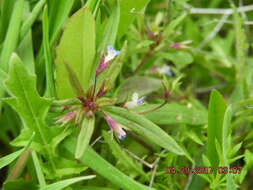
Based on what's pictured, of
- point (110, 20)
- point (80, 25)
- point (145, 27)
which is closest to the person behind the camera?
point (80, 25)

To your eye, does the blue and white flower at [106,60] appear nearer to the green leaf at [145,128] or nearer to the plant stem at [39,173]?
the green leaf at [145,128]

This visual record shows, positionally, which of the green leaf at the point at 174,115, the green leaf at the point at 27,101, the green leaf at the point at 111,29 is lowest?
the green leaf at the point at 174,115

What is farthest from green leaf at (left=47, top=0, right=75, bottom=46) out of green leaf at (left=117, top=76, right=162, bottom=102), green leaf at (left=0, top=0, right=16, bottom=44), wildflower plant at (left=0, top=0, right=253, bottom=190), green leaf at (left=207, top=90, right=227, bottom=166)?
green leaf at (left=207, top=90, right=227, bottom=166)

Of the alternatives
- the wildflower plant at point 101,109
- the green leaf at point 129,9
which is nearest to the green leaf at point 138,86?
the wildflower plant at point 101,109

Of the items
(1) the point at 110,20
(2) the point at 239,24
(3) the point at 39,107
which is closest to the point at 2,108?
(3) the point at 39,107

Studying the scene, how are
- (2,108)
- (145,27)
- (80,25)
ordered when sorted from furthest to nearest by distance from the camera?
(145,27), (2,108), (80,25)

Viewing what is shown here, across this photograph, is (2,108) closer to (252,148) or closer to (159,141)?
(159,141)
